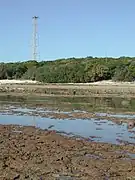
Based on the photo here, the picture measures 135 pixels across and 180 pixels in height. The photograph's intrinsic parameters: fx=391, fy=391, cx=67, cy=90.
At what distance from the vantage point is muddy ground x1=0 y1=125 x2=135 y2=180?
13555 mm

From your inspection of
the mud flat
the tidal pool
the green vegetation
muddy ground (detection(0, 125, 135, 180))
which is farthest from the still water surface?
the green vegetation

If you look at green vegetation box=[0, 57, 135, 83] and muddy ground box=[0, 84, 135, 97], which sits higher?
green vegetation box=[0, 57, 135, 83]

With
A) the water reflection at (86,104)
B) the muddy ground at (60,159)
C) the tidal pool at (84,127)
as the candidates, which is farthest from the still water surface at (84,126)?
the water reflection at (86,104)

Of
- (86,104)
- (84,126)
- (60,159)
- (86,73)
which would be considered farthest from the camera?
(86,73)

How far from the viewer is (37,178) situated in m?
13.0

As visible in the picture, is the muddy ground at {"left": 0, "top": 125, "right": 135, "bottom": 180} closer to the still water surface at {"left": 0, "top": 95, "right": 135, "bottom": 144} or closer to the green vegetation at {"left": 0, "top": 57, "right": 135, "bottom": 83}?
the still water surface at {"left": 0, "top": 95, "right": 135, "bottom": 144}

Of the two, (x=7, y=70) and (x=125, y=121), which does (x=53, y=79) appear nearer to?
(x=7, y=70)

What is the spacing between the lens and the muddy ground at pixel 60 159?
44.5ft

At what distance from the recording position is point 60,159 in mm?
15781

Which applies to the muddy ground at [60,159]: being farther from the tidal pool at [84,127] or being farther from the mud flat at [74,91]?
the mud flat at [74,91]

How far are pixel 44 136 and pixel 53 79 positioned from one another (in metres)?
79.4

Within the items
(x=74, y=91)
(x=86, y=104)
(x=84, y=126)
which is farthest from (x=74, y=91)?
(x=84, y=126)

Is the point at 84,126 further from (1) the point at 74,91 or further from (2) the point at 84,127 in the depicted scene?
(1) the point at 74,91

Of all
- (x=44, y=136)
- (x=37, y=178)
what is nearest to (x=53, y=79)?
(x=44, y=136)
